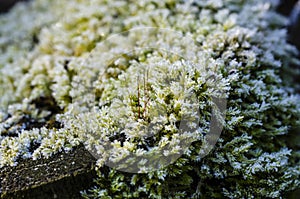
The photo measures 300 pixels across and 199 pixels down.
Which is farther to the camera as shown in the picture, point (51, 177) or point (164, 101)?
point (164, 101)

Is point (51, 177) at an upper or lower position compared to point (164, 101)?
lower

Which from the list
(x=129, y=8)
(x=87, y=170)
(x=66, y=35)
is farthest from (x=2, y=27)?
(x=87, y=170)

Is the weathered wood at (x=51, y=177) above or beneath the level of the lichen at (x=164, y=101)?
beneath

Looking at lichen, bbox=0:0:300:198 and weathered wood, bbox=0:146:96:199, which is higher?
lichen, bbox=0:0:300:198
